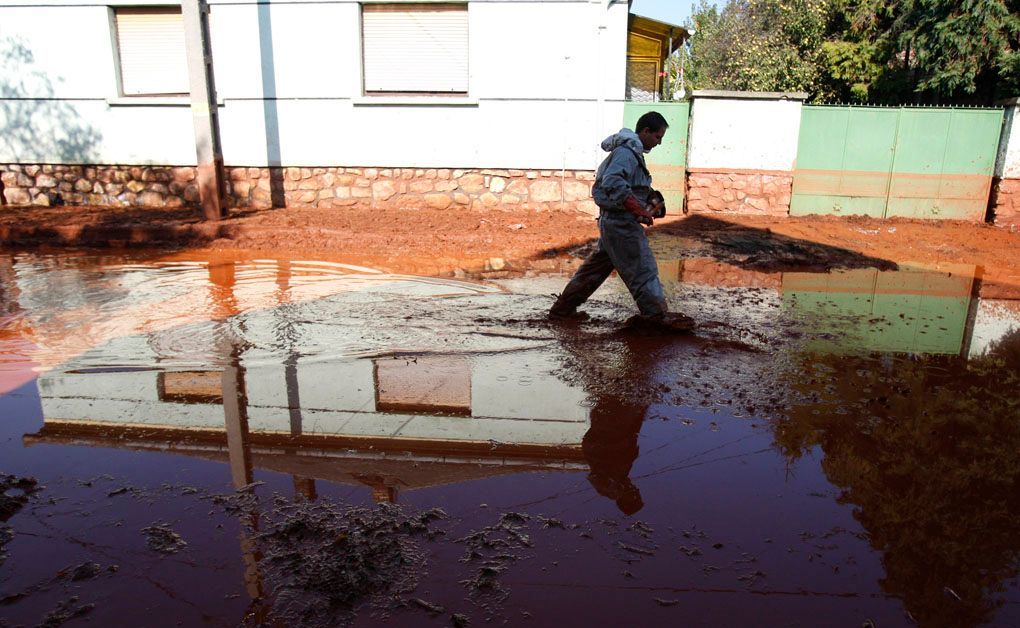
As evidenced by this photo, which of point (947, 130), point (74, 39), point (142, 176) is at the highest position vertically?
point (74, 39)

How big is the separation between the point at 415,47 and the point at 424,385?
8545 millimetres

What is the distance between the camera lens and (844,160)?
1190cm

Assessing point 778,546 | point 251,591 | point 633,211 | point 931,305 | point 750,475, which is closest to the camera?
point 251,591

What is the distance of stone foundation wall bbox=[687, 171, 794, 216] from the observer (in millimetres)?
11883

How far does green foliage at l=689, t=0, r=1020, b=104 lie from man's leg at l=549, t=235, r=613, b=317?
11355 millimetres

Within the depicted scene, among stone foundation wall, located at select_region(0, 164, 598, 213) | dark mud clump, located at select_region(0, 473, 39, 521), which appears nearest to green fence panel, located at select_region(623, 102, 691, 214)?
stone foundation wall, located at select_region(0, 164, 598, 213)

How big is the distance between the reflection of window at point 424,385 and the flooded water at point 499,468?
0.8 inches

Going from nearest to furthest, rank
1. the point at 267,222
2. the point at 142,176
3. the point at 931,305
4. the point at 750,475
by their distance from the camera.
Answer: the point at 750,475, the point at 931,305, the point at 267,222, the point at 142,176

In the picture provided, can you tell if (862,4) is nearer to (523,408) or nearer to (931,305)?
(931,305)

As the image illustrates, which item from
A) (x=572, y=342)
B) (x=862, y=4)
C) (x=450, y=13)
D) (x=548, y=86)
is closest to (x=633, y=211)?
(x=572, y=342)

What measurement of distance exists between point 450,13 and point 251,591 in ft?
34.7

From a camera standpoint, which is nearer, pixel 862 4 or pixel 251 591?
pixel 251 591

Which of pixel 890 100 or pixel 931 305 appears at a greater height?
pixel 890 100

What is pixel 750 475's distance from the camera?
11.1 feet
